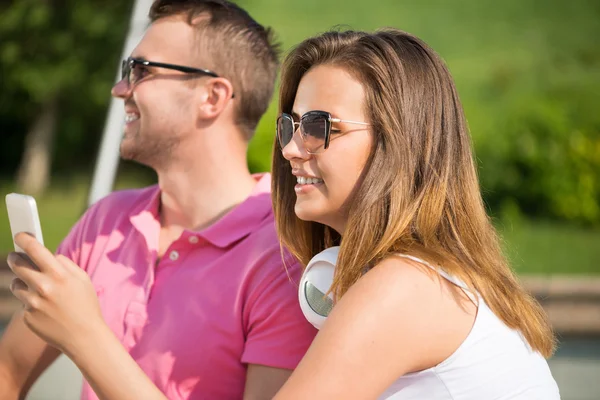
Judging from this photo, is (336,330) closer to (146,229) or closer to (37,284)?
(37,284)

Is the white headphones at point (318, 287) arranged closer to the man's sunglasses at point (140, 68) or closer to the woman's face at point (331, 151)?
the woman's face at point (331, 151)

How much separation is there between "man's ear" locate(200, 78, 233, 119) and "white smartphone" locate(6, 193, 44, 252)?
0.72 metres

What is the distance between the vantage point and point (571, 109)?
10664 millimetres

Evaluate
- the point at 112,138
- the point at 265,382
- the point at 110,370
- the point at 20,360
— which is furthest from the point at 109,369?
the point at 112,138

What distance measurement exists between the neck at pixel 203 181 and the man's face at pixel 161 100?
0.04 meters

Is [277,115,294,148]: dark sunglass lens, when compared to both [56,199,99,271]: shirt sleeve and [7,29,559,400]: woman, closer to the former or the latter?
[7,29,559,400]: woman

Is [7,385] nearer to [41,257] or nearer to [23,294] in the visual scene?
[23,294]

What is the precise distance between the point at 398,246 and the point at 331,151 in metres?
0.27

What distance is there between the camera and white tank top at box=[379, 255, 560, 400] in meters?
1.77

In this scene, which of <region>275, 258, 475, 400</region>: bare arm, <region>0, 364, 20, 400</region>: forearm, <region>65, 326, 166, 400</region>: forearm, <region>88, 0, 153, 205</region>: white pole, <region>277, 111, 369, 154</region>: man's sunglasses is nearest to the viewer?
<region>275, 258, 475, 400</region>: bare arm

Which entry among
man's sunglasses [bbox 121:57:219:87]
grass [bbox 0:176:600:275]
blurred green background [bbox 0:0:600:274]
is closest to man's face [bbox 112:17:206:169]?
man's sunglasses [bbox 121:57:219:87]

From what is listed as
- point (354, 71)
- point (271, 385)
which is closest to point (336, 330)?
point (271, 385)

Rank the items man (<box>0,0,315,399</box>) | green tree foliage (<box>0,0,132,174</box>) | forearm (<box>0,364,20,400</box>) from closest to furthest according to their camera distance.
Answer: man (<box>0,0,315,399</box>), forearm (<box>0,364,20,400</box>), green tree foliage (<box>0,0,132,174</box>)

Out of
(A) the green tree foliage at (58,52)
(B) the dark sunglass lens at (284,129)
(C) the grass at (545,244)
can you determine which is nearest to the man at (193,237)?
(B) the dark sunglass lens at (284,129)
